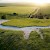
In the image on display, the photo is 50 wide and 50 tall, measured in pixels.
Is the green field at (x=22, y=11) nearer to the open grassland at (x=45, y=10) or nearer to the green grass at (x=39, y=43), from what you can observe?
the open grassland at (x=45, y=10)

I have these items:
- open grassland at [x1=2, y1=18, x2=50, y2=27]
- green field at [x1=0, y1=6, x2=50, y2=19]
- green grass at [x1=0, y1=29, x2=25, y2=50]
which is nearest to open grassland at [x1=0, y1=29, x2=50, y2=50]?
green grass at [x1=0, y1=29, x2=25, y2=50]

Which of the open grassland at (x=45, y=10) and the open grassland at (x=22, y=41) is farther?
the open grassland at (x=45, y=10)

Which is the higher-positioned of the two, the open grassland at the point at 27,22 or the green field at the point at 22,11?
the green field at the point at 22,11

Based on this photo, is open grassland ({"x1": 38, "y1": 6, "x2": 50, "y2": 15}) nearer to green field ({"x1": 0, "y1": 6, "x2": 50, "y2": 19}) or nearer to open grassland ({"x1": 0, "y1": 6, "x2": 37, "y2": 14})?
green field ({"x1": 0, "y1": 6, "x2": 50, "y2": 19})

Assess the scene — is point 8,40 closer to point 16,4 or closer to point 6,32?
point 6,32

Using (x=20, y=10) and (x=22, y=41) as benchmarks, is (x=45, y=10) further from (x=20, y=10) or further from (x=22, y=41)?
(x=22, y=41)

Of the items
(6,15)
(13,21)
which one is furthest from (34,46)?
(6,15)

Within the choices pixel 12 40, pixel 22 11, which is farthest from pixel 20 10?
pixel 12 40

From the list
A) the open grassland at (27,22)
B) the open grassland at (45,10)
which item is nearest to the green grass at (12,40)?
the open grassland at (27,22)

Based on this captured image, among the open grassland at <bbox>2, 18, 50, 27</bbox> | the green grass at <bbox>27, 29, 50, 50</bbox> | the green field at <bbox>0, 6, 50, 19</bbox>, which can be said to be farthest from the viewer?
the green field at <bbox>0, 6, 50, 19</bbox>
